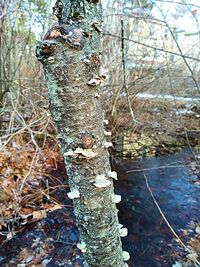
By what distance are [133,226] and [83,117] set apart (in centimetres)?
216

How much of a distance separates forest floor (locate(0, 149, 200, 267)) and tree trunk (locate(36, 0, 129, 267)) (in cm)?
97

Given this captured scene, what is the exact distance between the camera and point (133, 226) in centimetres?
272

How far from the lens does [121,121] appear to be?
483 cm

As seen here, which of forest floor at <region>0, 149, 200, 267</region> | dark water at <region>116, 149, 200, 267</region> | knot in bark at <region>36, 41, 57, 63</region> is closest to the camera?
knot in bark at <region>36, 41, 57, 63</region>

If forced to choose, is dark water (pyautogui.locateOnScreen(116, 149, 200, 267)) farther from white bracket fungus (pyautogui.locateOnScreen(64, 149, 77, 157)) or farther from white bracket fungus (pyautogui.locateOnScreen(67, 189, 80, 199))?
white bracket fungus (pyautogui.locateOnScreen(64, 149, 77, 157))

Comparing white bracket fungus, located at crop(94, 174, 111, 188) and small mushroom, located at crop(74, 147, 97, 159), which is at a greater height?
small mushroom, located at crop(74, 147, 97, 159)

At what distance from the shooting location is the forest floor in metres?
2.23

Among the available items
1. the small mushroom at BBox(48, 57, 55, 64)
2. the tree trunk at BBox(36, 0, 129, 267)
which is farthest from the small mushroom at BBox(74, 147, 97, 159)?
the small mushroom at BBox(48, 57, 55, 64)

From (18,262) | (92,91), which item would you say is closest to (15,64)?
(18,262)

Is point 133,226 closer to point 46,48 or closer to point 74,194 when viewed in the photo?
point 74,194

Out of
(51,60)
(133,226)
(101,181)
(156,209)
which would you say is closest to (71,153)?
(101,181)

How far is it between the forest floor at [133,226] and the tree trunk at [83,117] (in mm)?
966

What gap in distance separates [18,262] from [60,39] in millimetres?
1931

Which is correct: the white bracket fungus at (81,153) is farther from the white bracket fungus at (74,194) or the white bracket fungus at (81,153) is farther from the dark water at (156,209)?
the dark water at (156,209)
